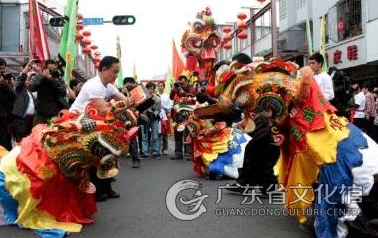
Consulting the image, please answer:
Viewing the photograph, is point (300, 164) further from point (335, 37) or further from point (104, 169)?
point (335, 37)

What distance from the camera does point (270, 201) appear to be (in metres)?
5.38

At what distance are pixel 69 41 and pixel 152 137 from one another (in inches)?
124

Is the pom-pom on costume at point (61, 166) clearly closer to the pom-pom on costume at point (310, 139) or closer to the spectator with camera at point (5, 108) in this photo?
the pom-pom on costume at point (310, 139)

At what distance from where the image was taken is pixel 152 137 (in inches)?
427

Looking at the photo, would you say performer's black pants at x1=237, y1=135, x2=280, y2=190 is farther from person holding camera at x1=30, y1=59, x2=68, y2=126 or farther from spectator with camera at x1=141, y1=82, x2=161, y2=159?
spectator with camera at x1=141, y1=82, x2=161, y2=159

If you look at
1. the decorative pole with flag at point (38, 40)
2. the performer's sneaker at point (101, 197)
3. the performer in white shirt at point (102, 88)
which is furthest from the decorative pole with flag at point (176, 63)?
the performer in white shirt at point (102, 88)

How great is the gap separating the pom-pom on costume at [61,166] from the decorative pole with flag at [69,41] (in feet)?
11.4

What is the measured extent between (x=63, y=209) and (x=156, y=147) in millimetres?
6462

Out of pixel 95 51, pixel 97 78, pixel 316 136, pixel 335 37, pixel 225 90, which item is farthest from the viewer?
pixel 95 51

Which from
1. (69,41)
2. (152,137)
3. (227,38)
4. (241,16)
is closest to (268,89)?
(69,41)

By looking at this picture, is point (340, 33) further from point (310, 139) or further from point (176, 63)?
point (310, 139)

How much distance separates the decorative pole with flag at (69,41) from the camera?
8.05 metres

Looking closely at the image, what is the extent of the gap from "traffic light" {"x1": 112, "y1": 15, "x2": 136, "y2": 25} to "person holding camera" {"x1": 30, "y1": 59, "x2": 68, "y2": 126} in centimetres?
950

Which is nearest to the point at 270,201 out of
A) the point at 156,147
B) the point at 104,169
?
the point at 104,169
